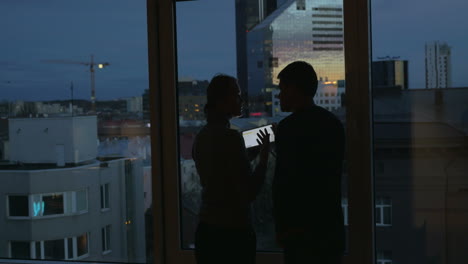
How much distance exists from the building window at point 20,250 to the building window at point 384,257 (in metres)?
2.44

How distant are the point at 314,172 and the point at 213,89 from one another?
583 mm

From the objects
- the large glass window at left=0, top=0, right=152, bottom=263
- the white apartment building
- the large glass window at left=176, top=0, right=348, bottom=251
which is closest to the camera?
the large glass window at left=176, top=0, right=348, bottom=251

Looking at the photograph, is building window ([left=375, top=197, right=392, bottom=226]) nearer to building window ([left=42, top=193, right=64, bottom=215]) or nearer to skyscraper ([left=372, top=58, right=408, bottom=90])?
skyscraper ([left=372, top=58, right=408, bottom=90])

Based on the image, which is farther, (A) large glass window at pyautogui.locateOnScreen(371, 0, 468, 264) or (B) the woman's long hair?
(A) large glass window at pyautogui.locateOnScreen(371, 0, 468, 264)

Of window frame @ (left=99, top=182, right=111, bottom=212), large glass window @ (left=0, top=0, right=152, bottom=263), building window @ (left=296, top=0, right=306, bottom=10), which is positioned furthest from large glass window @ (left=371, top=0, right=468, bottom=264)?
window frame @ (left=99, top=182, right=111, bottom=212)

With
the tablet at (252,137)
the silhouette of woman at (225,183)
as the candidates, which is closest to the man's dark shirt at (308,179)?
the silhouette of woman at (225,183)

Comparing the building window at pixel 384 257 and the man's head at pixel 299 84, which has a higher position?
the man's head at pixel 299 84

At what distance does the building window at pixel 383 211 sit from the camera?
284cm

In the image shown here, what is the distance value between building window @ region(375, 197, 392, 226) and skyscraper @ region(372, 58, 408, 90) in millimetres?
632

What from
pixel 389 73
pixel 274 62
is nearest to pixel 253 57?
pixel 274 62

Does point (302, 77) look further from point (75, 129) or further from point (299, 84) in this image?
point (75, 129)

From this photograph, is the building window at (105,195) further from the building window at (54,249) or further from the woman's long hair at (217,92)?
the woman's long hair at (217,92)

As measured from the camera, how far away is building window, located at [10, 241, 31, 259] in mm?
3729

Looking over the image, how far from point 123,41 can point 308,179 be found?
1.83m
